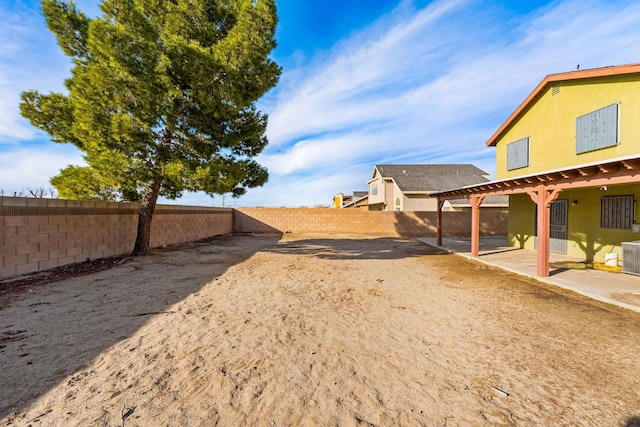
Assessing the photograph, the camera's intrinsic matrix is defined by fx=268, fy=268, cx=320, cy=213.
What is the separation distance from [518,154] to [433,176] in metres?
13.6

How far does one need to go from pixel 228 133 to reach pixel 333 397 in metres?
8.86

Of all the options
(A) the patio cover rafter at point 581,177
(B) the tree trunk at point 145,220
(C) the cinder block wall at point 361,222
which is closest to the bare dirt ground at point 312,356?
(A) the patio cover rafter at point 581,177

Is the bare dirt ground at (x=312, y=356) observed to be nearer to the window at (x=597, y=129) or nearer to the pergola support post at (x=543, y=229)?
the pergola support post at (x=543, y=229)

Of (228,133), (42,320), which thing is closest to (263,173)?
(228,133)

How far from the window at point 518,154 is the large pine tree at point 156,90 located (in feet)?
33.6

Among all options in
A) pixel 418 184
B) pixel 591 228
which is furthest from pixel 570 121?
pixel 418 184

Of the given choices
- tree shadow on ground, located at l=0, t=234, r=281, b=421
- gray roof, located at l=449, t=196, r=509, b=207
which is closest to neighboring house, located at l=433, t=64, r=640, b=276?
tree shadow on ground, located at l=0, t=234, r=281, b=421

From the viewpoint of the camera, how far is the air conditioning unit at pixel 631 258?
682 centimetres

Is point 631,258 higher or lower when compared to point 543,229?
lower

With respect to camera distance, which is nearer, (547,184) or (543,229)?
(547,184)

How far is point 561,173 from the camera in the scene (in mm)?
6145

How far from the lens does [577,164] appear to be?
26.6ft

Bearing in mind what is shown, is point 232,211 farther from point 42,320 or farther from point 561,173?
point 561,173

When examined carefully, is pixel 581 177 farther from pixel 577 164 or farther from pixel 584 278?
pixel 577 164
